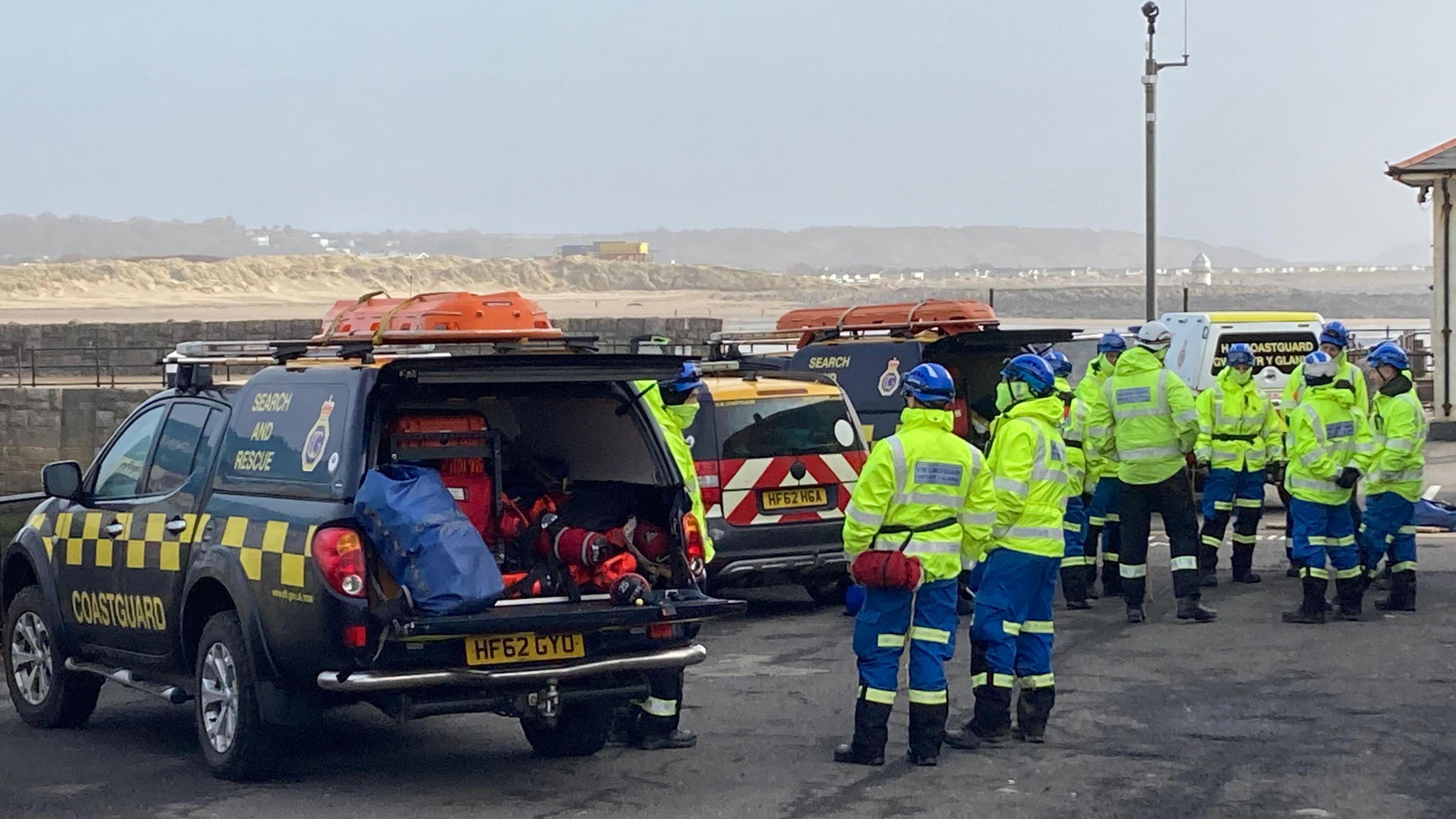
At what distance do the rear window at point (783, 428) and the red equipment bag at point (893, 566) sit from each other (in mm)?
4475

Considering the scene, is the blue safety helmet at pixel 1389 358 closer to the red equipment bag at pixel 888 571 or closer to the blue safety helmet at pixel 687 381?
the blue safety helmet at pixel 687 381

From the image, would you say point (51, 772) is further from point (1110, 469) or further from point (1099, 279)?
point (1099, 279)

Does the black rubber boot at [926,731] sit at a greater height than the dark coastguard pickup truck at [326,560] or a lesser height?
lesser

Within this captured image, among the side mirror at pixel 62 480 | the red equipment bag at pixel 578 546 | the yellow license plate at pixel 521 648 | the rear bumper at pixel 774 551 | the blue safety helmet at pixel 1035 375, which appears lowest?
the rear bumper at pixel 774 551

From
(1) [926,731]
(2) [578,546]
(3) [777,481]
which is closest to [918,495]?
(1) [926,731]

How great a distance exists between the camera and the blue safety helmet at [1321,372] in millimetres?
11922

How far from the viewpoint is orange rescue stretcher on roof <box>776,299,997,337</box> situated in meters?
16.2

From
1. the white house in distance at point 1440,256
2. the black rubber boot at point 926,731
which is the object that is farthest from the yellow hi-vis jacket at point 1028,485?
the white house in distance at point 1440,256

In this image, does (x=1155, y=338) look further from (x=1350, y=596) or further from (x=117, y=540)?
(x=117, y=540)

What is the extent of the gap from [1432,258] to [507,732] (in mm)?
18812

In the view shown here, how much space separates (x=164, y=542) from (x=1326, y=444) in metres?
7.10

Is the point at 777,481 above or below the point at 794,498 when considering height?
above

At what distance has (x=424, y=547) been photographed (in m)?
7.02

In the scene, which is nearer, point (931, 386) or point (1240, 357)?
point (931, 386)
